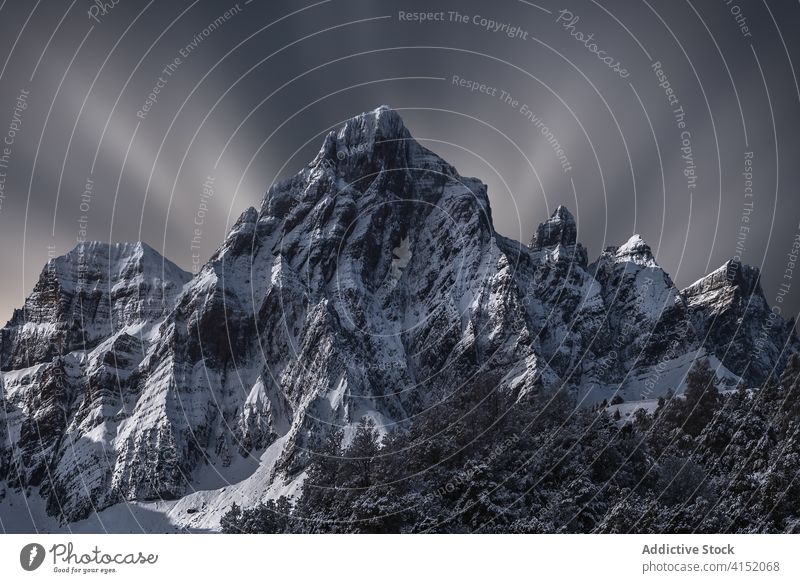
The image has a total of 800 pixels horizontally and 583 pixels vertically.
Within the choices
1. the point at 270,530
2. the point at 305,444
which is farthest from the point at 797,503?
the point at 305,444

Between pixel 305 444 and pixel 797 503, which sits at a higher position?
pixel 305 444

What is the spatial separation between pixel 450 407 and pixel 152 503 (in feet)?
518

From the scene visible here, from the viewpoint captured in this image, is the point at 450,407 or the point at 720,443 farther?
the point at 720,443

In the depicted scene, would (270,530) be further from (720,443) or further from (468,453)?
(720,443)

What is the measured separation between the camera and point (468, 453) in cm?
6100
